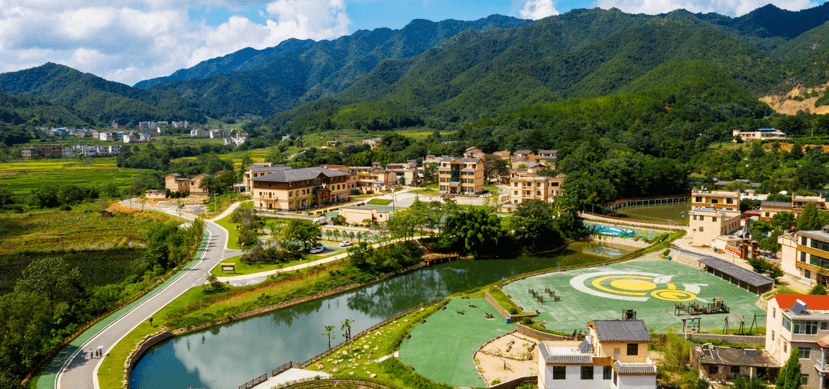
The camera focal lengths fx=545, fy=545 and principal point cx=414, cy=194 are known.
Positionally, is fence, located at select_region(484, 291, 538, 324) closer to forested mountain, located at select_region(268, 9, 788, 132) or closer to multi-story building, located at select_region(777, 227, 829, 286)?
→ multi-story building, located at select_region(777, 227, 829, 286)

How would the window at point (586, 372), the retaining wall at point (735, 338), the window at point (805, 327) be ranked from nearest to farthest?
the window at point (586, 372) → the window at point (805, 327) → the retaining wall at point (735, 338)

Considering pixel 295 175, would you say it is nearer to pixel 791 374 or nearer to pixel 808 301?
pixel 808 301

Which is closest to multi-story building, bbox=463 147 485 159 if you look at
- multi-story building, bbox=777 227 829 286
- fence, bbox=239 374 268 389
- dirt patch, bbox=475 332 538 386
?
multi-story building, bbox=777 227 829 286

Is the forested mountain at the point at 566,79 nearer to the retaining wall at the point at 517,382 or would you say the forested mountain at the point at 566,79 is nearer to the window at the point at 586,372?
the retaining wall at the point at 517,382

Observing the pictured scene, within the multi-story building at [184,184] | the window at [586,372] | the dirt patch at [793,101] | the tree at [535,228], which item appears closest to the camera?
the window at [586,372]

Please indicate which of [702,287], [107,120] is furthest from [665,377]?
[107,120]

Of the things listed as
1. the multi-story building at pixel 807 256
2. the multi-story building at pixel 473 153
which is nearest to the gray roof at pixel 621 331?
the multi-story building at pixel 807 256
